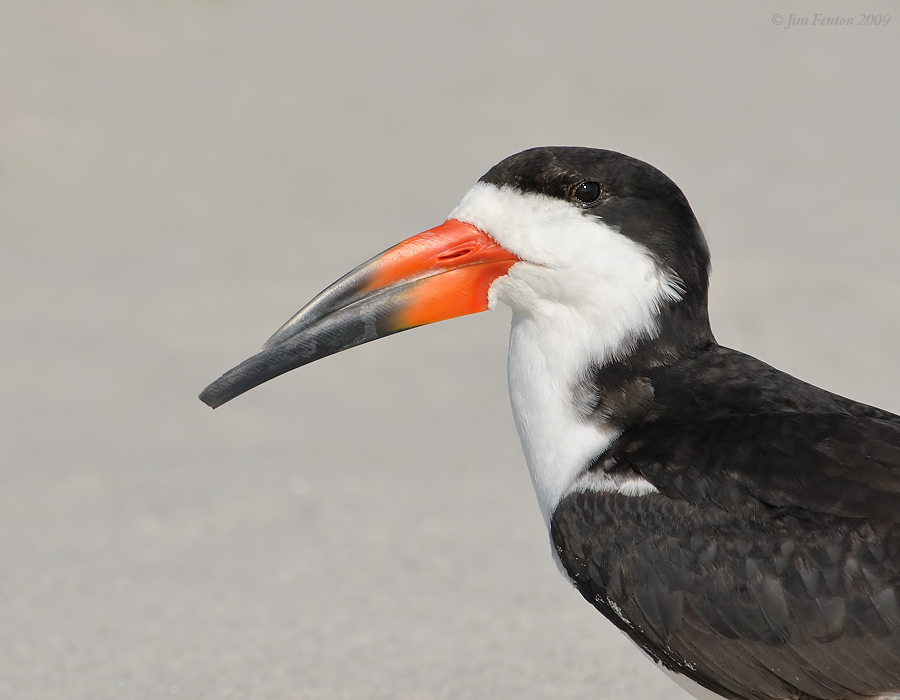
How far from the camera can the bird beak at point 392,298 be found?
3.85 meters

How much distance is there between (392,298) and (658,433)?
980mm

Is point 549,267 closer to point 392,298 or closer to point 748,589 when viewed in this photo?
point 392,298

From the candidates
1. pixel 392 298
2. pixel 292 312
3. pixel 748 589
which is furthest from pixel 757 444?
pixel 292 312

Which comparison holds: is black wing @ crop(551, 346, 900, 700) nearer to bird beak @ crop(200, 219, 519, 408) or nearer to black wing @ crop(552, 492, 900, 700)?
black wing @ crop(552, 492, 900, 700)

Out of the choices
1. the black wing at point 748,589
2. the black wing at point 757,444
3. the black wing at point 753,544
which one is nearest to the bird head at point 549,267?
the black wing at point 757,444

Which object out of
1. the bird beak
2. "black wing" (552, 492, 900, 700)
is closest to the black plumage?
"black wing" (552, 492, 900, 700)

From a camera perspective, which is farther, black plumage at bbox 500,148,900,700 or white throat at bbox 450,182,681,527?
white throat at bbox 450,182,681,527

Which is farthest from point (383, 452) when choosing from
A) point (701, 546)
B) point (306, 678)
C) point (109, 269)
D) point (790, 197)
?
point (790, 197)

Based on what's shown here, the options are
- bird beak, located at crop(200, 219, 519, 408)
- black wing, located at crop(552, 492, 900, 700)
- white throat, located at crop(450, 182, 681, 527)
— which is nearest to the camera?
black wing, located at crop(552, 492, 900, 700)

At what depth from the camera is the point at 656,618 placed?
139 inches

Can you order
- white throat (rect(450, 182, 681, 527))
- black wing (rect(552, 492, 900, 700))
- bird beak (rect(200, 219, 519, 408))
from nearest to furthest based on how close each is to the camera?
black wing (rect(552, 492, 900, 700))
white throat (rect(450, 182, 681, 527))
bird beak (rect(200, 219, 519, 408))

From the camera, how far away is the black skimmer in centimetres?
337

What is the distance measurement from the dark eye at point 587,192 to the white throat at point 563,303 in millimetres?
40

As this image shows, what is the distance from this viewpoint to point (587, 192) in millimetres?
3660
